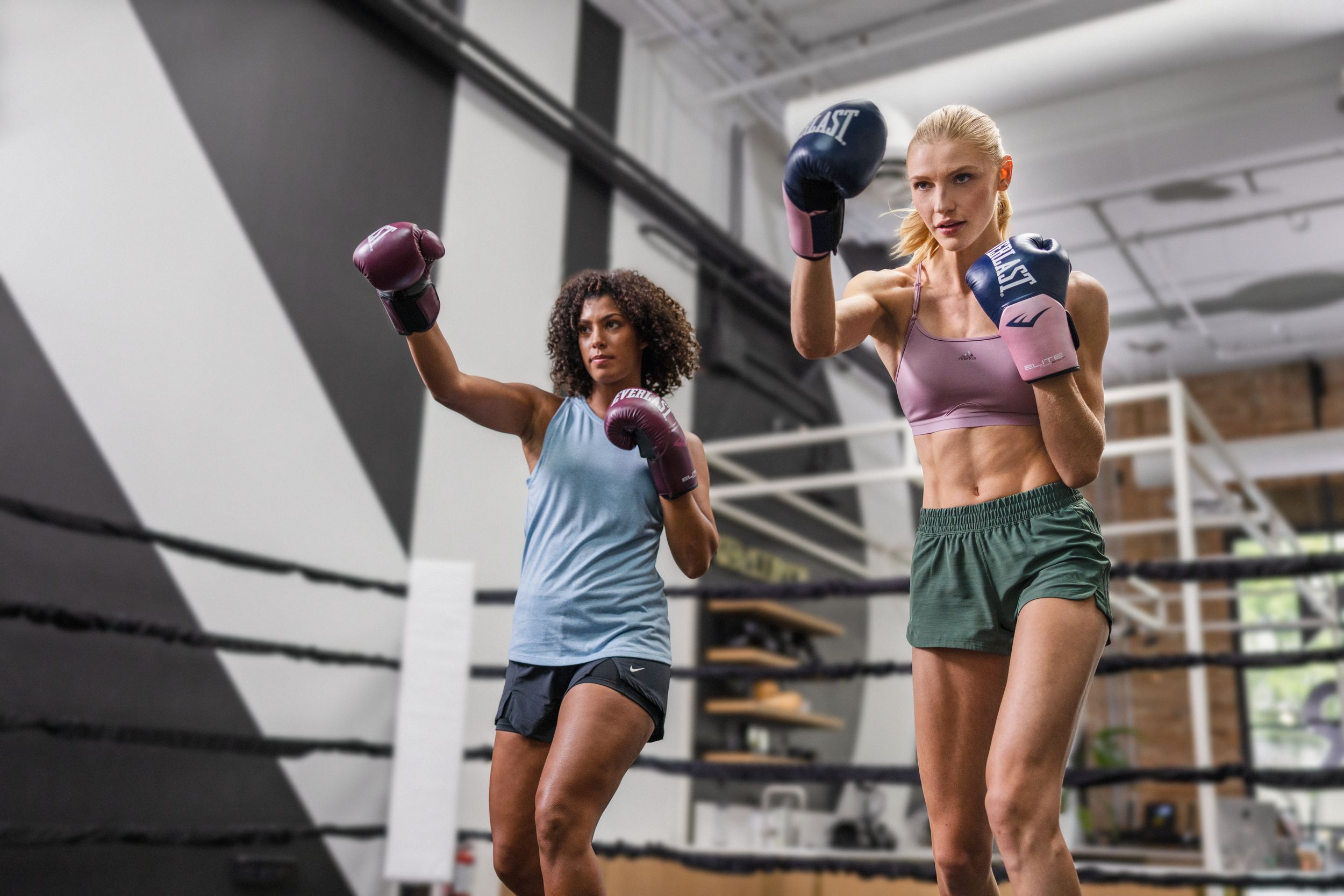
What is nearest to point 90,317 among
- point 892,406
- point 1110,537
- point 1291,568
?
point 1291,568

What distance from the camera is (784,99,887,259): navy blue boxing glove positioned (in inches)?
55.0

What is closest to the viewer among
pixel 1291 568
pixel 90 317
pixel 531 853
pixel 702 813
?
pixel 531 853

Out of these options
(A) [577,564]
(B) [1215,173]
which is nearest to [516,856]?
(A) [577,564]

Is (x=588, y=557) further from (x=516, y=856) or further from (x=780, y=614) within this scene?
(x=780, y=614)

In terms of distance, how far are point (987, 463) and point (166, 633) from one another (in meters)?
2.14

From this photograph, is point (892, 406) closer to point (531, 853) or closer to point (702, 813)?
point (702, 813)

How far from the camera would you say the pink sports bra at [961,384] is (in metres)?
1.51

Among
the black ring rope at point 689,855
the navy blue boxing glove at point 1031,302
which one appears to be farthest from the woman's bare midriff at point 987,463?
the black ring rope at point 689,855

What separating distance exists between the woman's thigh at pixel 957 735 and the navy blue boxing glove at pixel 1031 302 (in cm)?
39

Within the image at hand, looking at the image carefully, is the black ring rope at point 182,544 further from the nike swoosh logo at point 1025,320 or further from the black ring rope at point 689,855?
the nike swoosh logo at point 1025,320

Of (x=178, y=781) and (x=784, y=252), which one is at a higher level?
(x=784, y=252)

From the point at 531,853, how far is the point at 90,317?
219 centimetres

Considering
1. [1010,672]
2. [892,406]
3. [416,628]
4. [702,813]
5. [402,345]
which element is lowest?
[702,813]

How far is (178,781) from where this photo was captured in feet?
10.2
